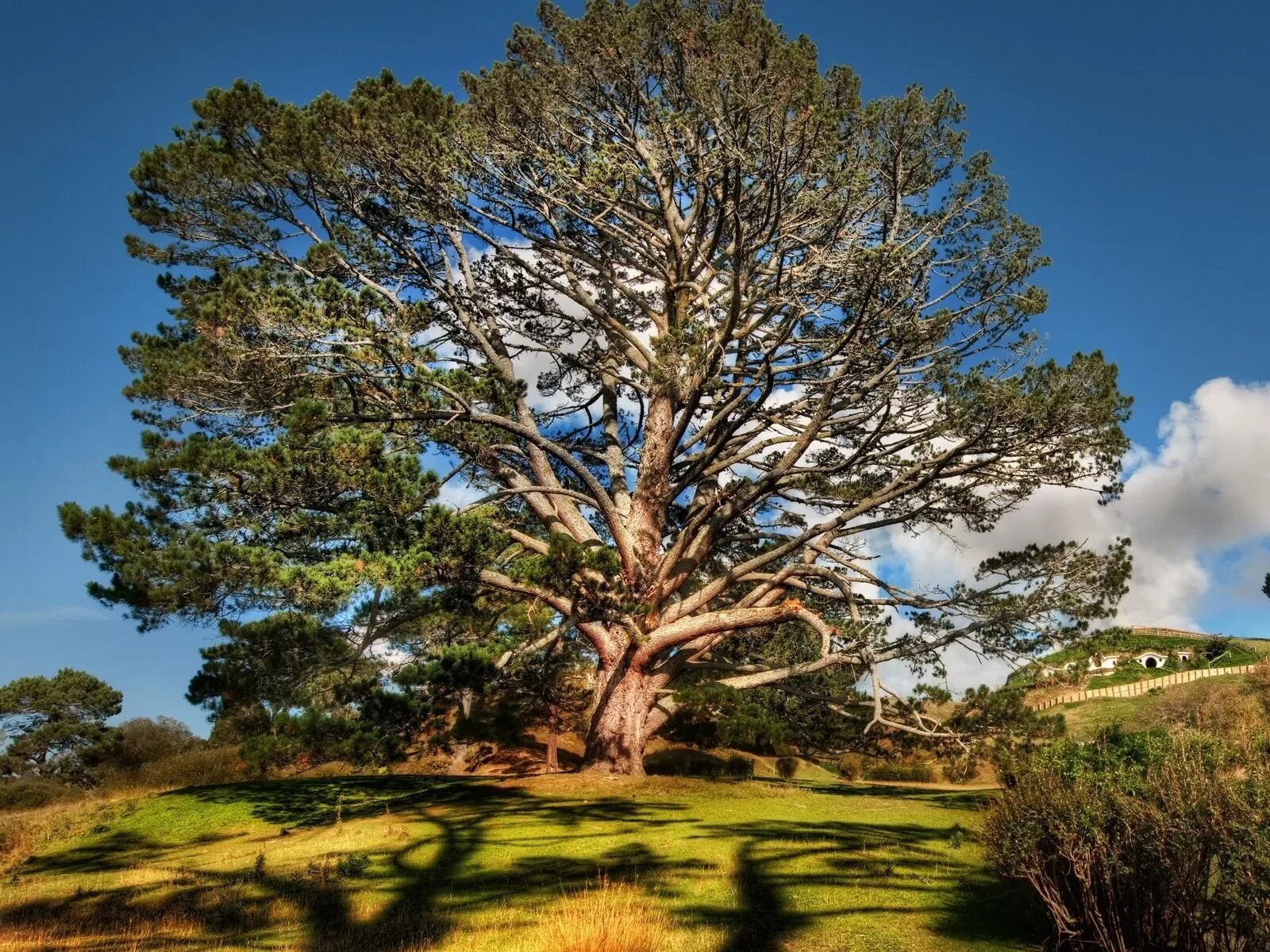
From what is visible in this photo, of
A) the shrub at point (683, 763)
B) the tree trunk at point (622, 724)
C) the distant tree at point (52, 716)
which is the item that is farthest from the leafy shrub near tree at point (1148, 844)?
the distant tree at point (52, 716)

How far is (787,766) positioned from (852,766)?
1.93 meters

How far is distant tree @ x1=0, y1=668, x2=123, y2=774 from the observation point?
1027 inches

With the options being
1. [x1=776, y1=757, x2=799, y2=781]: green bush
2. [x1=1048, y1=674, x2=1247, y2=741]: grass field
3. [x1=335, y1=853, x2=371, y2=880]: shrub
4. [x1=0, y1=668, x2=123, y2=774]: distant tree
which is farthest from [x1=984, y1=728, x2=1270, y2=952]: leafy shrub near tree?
[x1=0, y1=668, x2=123, y2=774]: distant tree

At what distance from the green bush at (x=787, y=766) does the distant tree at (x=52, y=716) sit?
21150 millimetres

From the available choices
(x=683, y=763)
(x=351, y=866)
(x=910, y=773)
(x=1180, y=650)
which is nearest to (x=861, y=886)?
(x=351, y=866)

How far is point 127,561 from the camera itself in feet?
38.2

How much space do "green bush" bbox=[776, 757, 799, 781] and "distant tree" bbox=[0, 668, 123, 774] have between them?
21150 mm

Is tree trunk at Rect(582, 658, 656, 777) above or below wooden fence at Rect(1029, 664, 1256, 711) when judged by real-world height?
below

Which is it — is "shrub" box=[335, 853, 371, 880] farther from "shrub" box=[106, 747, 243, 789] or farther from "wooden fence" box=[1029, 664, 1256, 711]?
"wooden fence" box=[1029, 664, 1256, 711]

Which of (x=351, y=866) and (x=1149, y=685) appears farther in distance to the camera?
(x=1149, y=685)

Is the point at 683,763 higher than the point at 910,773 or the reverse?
higher

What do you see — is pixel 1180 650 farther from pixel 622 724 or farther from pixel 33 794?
pixel 33 794

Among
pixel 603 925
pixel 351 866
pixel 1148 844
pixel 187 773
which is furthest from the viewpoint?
pixel 187 773

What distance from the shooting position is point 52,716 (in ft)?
89.0
